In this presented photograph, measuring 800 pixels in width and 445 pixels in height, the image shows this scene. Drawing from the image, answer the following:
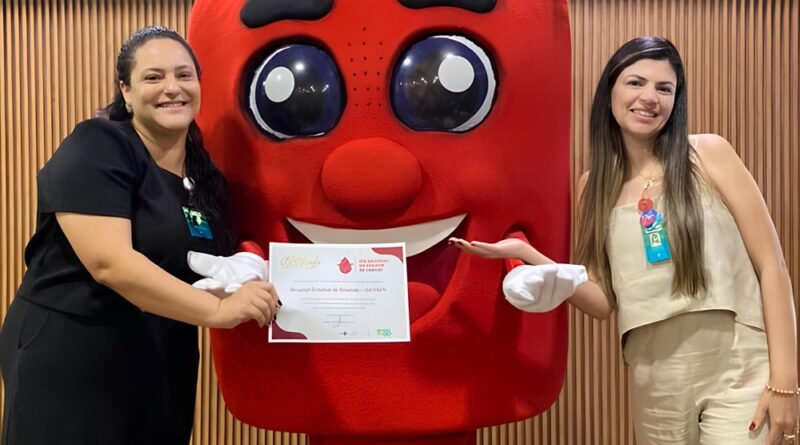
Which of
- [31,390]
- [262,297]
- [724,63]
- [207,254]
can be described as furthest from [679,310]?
[724,63]

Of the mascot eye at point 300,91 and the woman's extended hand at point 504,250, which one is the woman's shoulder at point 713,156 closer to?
→ the woman's extended hand at point 504,250

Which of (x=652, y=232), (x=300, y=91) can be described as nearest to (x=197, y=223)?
(x=300, y=91)

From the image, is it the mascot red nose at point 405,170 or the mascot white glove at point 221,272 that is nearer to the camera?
the mascot white glove at point 221,272

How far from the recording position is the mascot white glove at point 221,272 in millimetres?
1407

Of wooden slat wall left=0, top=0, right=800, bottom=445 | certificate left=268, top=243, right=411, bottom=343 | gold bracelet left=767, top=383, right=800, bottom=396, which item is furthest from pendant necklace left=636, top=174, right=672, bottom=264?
wooden slat wall left=0, top=0, right=800, bottom=445

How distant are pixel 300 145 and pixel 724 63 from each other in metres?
2.04

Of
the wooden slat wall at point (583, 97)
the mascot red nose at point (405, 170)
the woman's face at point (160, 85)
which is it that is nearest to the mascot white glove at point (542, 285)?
the mascot red nose at point (405, 170)

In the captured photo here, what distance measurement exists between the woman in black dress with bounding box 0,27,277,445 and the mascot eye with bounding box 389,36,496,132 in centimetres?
42

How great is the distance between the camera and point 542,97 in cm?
164

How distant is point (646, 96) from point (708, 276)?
394 mm

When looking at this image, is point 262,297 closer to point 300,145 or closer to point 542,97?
point 300,145

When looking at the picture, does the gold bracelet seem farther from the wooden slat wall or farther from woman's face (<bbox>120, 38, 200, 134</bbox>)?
the wooden slat wall

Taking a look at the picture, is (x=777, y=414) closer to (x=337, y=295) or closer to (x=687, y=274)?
(x=687, y=274)

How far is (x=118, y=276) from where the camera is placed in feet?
4.33
